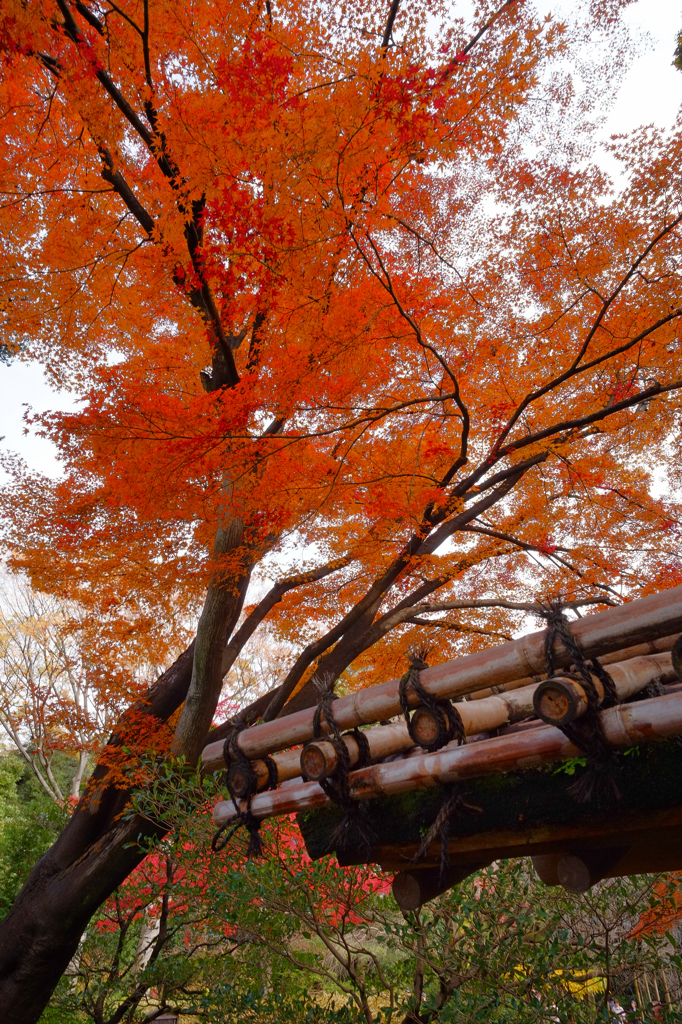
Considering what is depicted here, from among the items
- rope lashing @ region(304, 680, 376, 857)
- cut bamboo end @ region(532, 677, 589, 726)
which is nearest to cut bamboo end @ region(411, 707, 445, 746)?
rope lashing @ region(304, 680, 376, 857)

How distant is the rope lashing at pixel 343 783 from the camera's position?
2.48 metres

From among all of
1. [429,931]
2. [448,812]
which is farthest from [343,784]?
[429,931]

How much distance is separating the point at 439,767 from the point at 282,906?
3480 millimetres

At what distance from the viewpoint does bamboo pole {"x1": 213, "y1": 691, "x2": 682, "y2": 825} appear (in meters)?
1.82

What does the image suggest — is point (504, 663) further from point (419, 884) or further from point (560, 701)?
point (419, 884)

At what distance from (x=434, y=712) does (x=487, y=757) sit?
9.7 inches

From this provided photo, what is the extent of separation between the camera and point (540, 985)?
14.2 ft

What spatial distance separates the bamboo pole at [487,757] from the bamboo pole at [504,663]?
0.20 meters

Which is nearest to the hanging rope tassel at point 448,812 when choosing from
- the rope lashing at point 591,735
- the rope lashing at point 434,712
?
the rope lashing at point 434,712

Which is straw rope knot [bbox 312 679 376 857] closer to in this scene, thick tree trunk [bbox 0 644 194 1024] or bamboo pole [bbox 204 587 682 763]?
bamboo pole [bbox 204 587 682 763]

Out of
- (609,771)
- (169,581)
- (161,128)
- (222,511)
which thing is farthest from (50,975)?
(161,128)

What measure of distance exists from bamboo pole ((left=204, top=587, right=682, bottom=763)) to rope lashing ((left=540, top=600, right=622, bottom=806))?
0.21ft

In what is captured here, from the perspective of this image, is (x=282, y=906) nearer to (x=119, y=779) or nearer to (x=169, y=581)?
(x=119, y=779)

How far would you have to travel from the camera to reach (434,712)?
2271 millimetres
